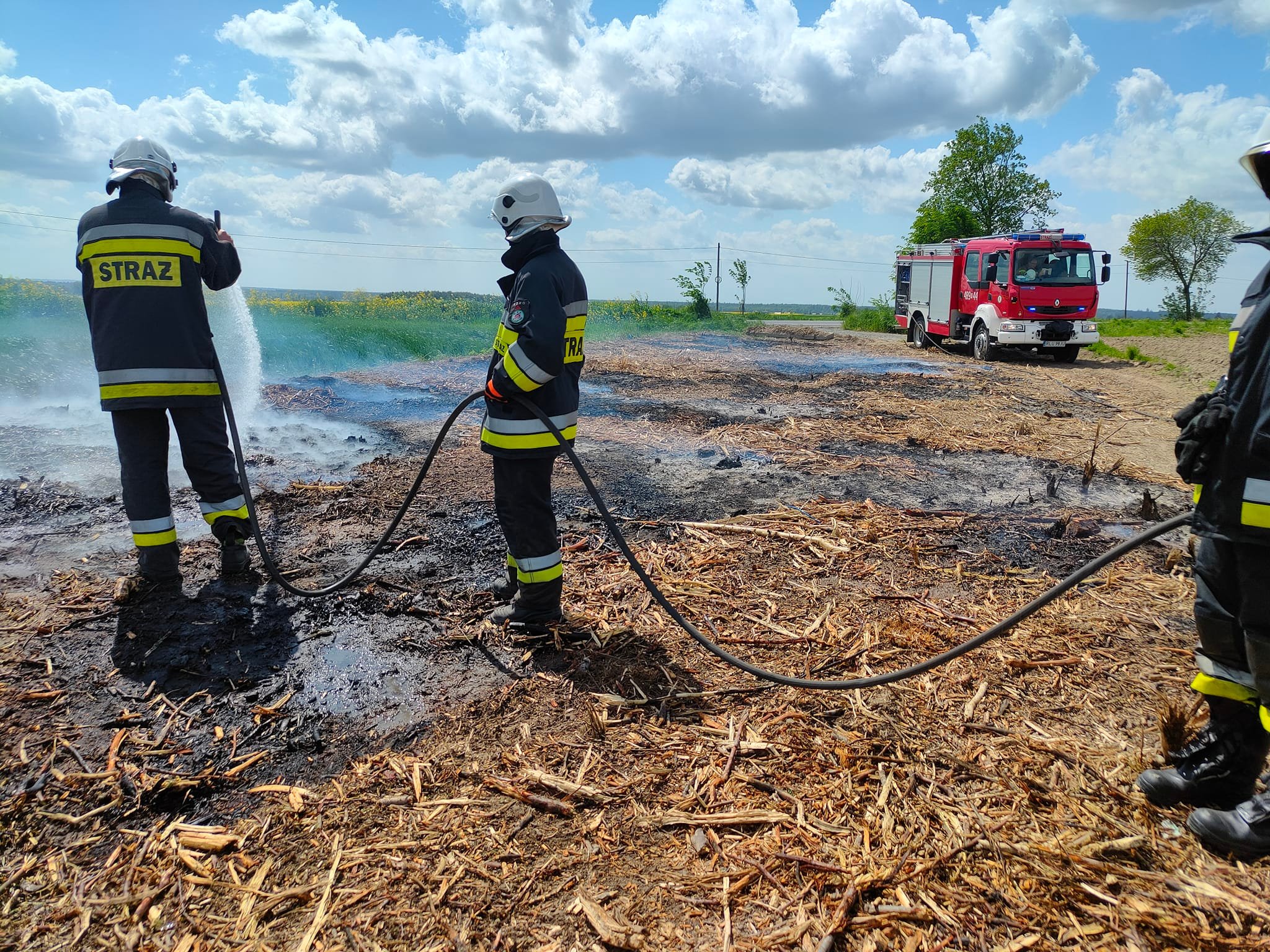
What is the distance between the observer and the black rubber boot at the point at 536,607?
159 inches

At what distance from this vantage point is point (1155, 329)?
3080 centimetres

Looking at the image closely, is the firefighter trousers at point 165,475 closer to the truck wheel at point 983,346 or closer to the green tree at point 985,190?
the truck wheel at point 983,346

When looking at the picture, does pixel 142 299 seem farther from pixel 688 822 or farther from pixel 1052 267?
pixel 1052 267

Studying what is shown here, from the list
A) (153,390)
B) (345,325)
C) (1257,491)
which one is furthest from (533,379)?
(345,325)

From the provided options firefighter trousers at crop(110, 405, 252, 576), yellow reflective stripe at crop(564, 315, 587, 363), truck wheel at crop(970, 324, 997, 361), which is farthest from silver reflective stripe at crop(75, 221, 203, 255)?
truck wheel at crop(970, 324, 997, 361)

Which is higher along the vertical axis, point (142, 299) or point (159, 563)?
point (142, 299)

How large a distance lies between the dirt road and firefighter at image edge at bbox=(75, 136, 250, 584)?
59 cm

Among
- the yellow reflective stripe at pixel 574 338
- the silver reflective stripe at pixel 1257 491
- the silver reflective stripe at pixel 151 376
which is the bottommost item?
the silver reflective stripe at pixel 1257 491

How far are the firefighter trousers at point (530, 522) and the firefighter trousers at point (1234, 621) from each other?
2.81 metres

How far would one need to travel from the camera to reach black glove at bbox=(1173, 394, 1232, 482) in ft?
7.87

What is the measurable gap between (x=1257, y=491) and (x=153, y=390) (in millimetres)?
5215

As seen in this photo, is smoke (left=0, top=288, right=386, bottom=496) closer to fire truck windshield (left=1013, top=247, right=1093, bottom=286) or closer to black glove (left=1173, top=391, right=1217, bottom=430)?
black glove (left=1173, top=391, right=1217, bottom=430)

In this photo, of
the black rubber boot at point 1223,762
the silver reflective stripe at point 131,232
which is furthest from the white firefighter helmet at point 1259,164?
the silver reflective stripe at point 131,232

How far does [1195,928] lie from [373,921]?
8.05 feet
